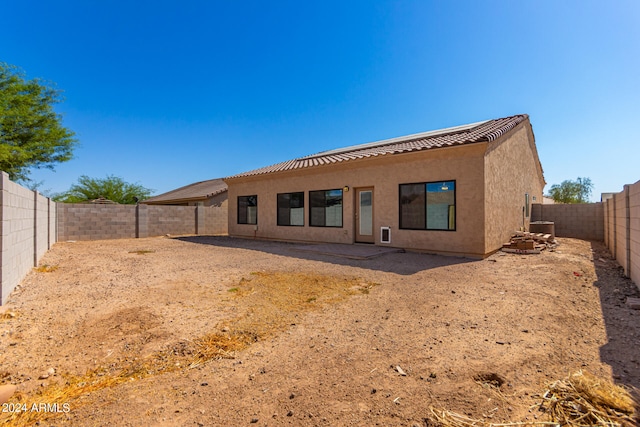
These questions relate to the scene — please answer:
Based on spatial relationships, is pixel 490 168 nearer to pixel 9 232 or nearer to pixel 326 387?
pixel 326 387

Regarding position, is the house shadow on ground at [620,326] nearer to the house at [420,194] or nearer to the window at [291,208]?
the house at [420,194]

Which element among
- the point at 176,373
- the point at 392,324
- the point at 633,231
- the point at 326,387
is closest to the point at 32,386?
the point at 176,373

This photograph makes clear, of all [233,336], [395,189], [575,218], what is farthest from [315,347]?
[575,218]

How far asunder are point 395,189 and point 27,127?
22.1 meters

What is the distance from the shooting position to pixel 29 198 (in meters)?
7.08

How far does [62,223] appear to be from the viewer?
49.6 ft

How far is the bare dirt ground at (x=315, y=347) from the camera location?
7.32 feet

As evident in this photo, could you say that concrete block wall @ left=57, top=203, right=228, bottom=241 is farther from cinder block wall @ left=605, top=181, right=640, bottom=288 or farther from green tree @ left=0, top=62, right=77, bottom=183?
cinder block wall @ left=605, top=181, right=640, bottom=288

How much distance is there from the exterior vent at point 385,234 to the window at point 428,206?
54 cm

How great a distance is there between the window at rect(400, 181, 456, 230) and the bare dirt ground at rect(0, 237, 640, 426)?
10.2ft

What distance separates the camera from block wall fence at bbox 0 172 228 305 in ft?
16.4

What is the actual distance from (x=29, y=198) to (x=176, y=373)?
7.38 m

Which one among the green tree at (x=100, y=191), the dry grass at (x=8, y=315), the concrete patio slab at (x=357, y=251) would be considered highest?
the green tree at (x=100, y=191)

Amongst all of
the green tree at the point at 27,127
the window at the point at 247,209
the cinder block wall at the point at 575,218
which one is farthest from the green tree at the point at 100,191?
the cinder block wall at the point at 575,218
